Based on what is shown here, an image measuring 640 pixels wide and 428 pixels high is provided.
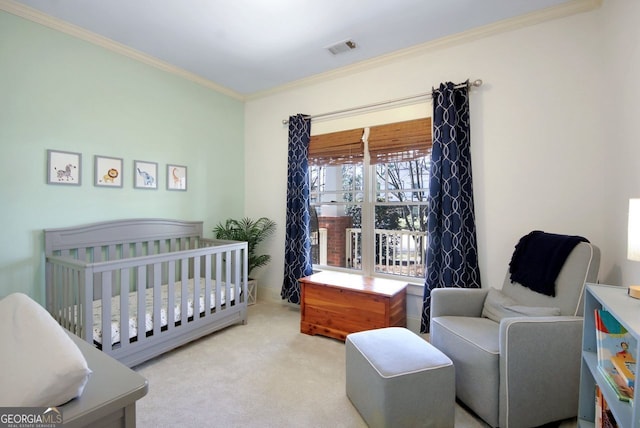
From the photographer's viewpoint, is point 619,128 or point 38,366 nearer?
point 38,366

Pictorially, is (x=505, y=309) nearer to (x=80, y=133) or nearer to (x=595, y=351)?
(x=595, y=351)

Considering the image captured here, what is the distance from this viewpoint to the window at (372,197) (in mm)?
2922

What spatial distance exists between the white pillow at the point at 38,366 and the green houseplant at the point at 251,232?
8.52 feet

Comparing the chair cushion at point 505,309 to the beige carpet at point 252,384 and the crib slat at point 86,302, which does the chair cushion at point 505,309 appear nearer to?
the beige carpet at point 252,384

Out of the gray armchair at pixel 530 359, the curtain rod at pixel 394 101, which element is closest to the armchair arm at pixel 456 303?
the gray armchair at pixel 530 359

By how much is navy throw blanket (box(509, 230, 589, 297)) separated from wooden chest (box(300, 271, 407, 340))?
927mm

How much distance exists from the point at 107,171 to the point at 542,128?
3.62m

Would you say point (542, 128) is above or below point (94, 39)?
below

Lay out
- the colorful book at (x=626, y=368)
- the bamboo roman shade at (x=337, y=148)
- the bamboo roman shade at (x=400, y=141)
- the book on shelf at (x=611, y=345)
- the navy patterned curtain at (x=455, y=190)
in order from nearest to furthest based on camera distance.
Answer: the colorful book at (x=626, y=368)
the book on shelf at (x=611, y=345)
the navy patterned curtain at (x=455, y=190)
the bamboo roman shade at (x=400, y=141)
the bamboo roman shade at (x=337, y=148)

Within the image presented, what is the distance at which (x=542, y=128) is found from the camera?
2.28m

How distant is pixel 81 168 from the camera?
98.9 inches

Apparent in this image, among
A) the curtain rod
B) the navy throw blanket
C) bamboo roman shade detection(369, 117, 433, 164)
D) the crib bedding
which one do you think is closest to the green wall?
the crib bedding

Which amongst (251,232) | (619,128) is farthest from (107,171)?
(619,128)

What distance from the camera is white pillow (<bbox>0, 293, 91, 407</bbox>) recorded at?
0.73 m
